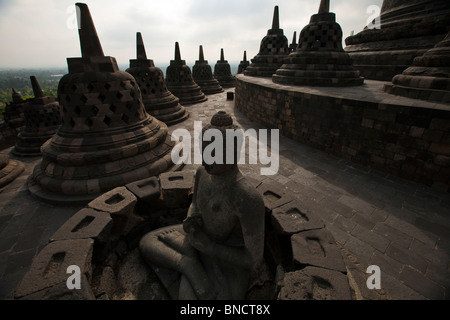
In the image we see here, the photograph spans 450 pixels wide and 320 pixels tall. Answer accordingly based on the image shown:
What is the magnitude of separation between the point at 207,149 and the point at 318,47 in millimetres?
9655

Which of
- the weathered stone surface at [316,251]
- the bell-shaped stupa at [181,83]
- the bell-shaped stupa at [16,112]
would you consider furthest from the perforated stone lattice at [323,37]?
the bell-shaped stupa at [16,112]

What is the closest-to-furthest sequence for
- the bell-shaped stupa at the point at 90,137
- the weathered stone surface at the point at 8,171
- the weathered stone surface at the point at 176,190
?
the weathered stone surface at the point at 176,190 → the bell-shaped stupa at the point at 90,137 → the weathered stone surface at the point at 8,171

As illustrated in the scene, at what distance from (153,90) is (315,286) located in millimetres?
10442

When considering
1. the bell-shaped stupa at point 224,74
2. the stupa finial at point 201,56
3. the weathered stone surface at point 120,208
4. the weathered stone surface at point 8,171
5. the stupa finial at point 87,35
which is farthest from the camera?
the bell-shaped stupa at point 224,74

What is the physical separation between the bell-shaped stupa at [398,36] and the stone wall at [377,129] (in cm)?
562

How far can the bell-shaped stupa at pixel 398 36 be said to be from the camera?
8898 millimetres

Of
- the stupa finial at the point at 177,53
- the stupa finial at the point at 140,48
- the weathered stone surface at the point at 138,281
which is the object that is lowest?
the weathered stone surface at the point at 138,281

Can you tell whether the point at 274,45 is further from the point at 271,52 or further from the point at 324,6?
the point at 324,6

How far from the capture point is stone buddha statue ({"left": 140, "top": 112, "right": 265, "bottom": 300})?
2055 millimetres

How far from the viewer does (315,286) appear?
183cm

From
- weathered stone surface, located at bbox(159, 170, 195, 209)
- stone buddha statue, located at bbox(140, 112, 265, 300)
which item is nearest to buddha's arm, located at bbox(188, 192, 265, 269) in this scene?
stone buddha statue, located at bbox(140, 112, 265, 300)

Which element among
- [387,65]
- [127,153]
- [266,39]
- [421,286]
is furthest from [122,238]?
[266,39]

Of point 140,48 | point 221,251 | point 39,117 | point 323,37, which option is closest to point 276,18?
point 323,37

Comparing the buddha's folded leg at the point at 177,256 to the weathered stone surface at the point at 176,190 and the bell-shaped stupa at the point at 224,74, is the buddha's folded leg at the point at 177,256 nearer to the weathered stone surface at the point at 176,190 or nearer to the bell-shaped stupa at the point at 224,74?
the weathered stone surface at the point at 176,190
